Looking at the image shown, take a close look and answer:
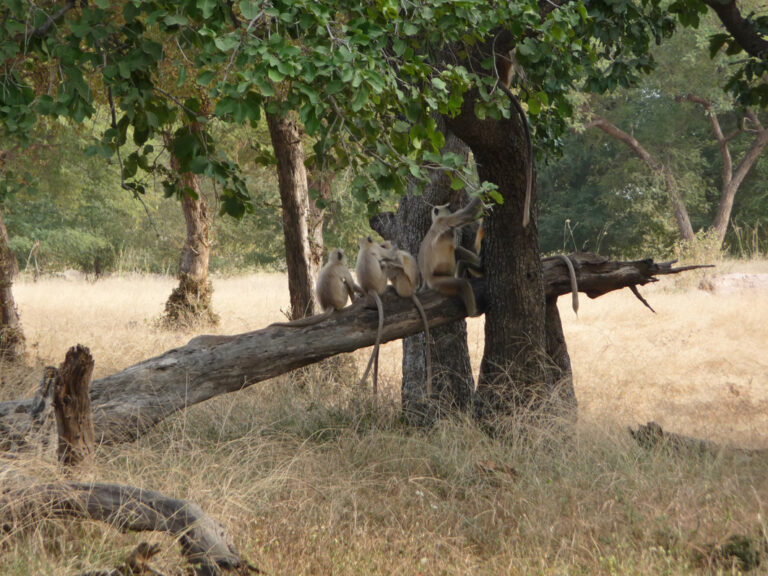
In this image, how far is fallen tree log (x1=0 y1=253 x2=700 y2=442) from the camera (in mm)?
5350

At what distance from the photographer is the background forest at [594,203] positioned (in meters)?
24.9

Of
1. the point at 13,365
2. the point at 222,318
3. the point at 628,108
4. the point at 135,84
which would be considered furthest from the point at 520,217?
the point at 628,108

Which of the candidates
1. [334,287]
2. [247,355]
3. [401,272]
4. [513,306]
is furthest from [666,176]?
[247,355]

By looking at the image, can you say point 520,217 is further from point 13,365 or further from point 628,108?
point 628,108

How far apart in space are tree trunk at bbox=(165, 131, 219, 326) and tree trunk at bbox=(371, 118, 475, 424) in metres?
6.72

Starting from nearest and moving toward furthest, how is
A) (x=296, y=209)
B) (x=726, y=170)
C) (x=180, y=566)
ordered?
1. (x=180, y=566)
2. (x=296, y=209)
3. (x=726, y=170)

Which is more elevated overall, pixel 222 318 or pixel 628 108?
pixel 628 108

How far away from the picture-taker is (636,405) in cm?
927

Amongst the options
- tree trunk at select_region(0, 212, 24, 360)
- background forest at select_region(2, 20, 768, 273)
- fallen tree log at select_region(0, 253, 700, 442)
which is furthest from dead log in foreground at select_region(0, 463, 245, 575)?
background forest at select_region(2, 20, 768, 273)

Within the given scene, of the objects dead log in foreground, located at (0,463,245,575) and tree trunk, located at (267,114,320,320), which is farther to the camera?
tree trunk, located at (267,114,320,320)

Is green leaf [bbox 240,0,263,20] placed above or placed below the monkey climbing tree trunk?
above

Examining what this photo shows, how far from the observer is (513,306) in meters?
6.62

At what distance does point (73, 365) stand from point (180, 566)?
141 cm

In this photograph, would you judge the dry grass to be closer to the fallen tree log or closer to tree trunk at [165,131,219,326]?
the fallen tree log
